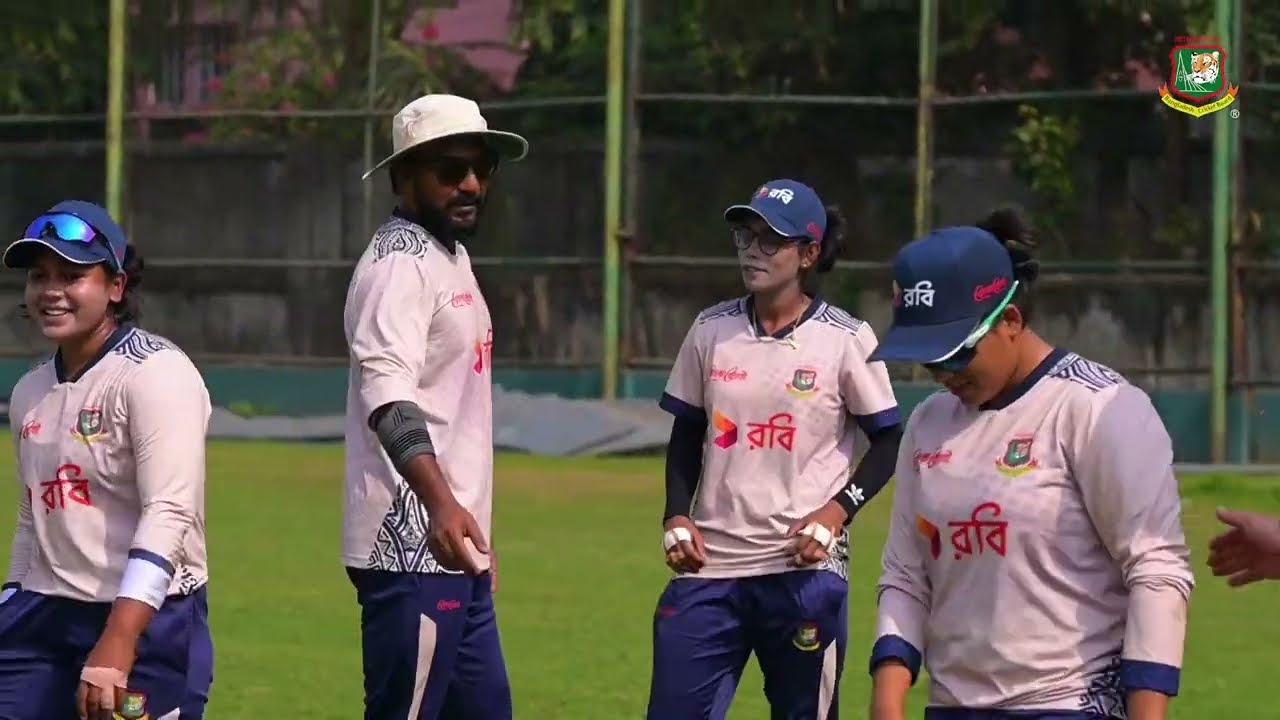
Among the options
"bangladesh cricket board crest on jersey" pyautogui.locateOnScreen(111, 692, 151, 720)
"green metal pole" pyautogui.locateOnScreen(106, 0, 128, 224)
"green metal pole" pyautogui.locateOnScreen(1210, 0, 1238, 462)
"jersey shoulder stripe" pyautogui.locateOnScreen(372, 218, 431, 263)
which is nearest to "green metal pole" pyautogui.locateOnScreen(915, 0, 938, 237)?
"green metal pole" pyautogui.locateOnScreen(1210, 0, 1238, 462)

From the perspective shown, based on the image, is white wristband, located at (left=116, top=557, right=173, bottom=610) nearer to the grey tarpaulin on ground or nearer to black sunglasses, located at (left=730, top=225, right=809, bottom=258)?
black sunglasses, located at (left=730, top=225, right=809, bottom=258)

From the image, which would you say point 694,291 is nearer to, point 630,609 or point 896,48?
point 896,48

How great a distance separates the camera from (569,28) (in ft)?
76.1

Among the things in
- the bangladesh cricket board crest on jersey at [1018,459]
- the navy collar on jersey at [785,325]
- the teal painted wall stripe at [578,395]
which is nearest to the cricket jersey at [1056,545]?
the bangladesh cricket board crest on jersey at [1018,459]

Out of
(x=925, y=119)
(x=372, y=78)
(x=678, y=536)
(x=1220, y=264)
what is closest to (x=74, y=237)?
(x=678, y=536)

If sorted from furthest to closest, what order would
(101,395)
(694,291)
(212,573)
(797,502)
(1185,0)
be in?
1. (694,291)
2. (1185,0)
3. (212,573)
4. (797,502)
5. (101,395)

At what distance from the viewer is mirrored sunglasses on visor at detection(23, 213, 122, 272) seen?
20.3 feet

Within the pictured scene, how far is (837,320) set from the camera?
796 cm

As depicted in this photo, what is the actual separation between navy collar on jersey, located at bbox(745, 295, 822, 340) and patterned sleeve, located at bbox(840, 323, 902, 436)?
0.18m

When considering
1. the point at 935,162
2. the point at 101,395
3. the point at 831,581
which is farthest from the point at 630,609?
the point at 935,162

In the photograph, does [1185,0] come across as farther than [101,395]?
Yes

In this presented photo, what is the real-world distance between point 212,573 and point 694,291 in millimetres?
9775

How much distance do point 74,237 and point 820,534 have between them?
2536 millimetres

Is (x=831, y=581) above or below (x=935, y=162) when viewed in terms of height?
below
